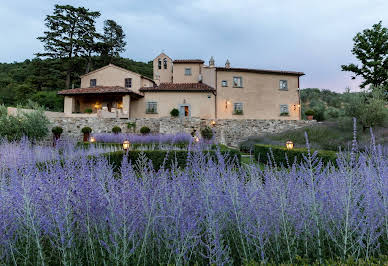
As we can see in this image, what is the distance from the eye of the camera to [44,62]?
86.0ft

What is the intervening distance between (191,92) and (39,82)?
20293mm

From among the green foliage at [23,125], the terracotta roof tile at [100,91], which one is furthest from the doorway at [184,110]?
the green foliage at [23,125]

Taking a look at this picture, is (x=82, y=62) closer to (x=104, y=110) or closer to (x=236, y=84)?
(x=104, y=110)

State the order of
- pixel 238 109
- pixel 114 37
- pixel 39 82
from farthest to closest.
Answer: pixel 114 37, pixel 39 82, pixel 238 109

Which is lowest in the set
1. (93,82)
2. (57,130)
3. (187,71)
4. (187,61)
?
(57,130)

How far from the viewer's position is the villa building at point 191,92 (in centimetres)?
2100

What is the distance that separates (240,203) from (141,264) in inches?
37.0

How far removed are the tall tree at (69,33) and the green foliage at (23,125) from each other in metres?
16.7

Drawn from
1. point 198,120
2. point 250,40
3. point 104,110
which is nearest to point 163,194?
point 198,120

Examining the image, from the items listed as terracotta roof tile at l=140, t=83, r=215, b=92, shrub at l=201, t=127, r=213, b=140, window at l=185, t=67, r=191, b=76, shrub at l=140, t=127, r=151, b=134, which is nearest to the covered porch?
terracotta roof tile at l=140, t=83, r=215, b=92

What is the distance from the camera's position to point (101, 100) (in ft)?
73.0

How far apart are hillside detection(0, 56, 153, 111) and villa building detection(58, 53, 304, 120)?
5.38m

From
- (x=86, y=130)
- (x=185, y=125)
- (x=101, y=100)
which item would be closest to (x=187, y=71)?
(x=185, y=125)

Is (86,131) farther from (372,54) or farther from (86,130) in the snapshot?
(372,54)
